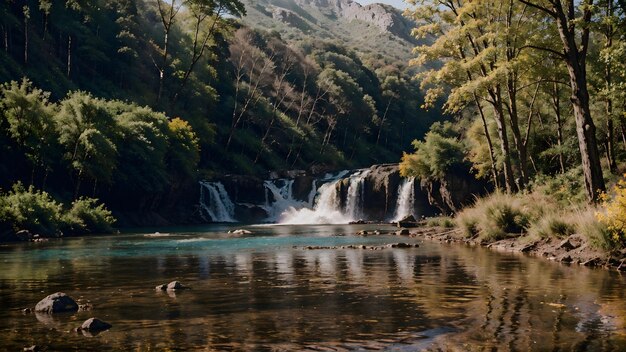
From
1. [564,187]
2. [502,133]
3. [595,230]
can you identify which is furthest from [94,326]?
[502,133]

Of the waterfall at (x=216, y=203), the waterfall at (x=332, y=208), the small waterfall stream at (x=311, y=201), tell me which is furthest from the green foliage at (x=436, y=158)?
the waterfall at (x=216, y=203)

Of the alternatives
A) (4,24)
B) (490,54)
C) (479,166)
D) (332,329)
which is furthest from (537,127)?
(4,24)

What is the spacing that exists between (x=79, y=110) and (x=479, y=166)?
30432 mm

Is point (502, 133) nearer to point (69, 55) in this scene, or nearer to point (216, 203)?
point (216, 203)

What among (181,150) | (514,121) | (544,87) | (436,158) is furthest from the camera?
(181,150)

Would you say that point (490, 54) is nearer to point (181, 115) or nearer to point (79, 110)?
point (79, 110)

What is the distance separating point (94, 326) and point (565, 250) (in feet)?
51.5

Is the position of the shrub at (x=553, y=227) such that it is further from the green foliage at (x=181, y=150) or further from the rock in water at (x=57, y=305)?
the green foliage at (x=181, y=150)

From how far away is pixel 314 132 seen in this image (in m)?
104

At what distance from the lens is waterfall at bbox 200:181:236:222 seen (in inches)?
2788

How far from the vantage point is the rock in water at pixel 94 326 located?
421 inches

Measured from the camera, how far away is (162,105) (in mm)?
81000

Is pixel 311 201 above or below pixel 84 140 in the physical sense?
below

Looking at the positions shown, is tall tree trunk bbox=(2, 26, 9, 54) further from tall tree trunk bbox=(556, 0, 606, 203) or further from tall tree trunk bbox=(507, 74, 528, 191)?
tall tree trunk bbox=(556, 0, 606, 203)
